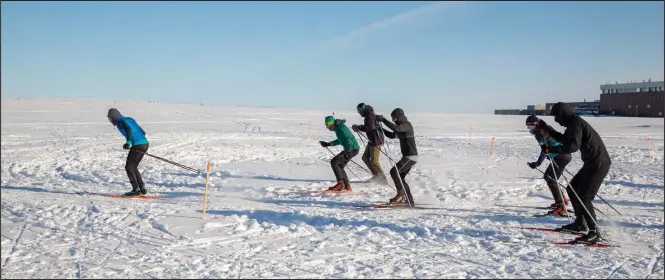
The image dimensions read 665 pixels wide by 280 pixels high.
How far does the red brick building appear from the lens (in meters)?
47.1

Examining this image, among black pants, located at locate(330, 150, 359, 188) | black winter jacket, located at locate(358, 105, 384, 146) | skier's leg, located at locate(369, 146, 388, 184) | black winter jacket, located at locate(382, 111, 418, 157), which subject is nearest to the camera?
black winter jacket, located at locate(382, 111, 418, 157)

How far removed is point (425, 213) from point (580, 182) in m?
2.46

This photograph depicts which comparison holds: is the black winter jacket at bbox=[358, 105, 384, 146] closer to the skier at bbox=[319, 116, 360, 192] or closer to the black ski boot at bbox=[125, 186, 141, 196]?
the skier at bbox=[319, 116, 360, 192]

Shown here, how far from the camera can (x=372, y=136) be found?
9555 mm

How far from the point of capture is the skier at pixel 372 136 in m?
9.21

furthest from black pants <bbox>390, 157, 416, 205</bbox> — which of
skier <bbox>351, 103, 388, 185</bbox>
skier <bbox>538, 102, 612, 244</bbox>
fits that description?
skier <bbox>538, 102, 612, 244</bbox>

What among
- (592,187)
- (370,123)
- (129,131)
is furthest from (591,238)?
(129,131)

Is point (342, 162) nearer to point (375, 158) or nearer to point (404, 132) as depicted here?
point (375, 158)

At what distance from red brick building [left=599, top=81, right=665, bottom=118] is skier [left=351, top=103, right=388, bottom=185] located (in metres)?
44.3

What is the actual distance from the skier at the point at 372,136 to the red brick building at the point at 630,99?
44.3 meters

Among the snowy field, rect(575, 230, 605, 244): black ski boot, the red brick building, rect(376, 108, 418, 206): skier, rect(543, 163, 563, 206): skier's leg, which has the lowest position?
the snowy field

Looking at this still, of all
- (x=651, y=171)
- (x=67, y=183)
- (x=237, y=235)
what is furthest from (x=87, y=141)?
(x=651, y=171)

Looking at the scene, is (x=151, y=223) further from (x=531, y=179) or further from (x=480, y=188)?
(x=531, y=179)

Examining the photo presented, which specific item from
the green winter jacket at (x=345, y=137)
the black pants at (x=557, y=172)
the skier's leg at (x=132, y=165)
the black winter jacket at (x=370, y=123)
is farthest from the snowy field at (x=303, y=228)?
the black winter jacket at (x=370, y=123)
